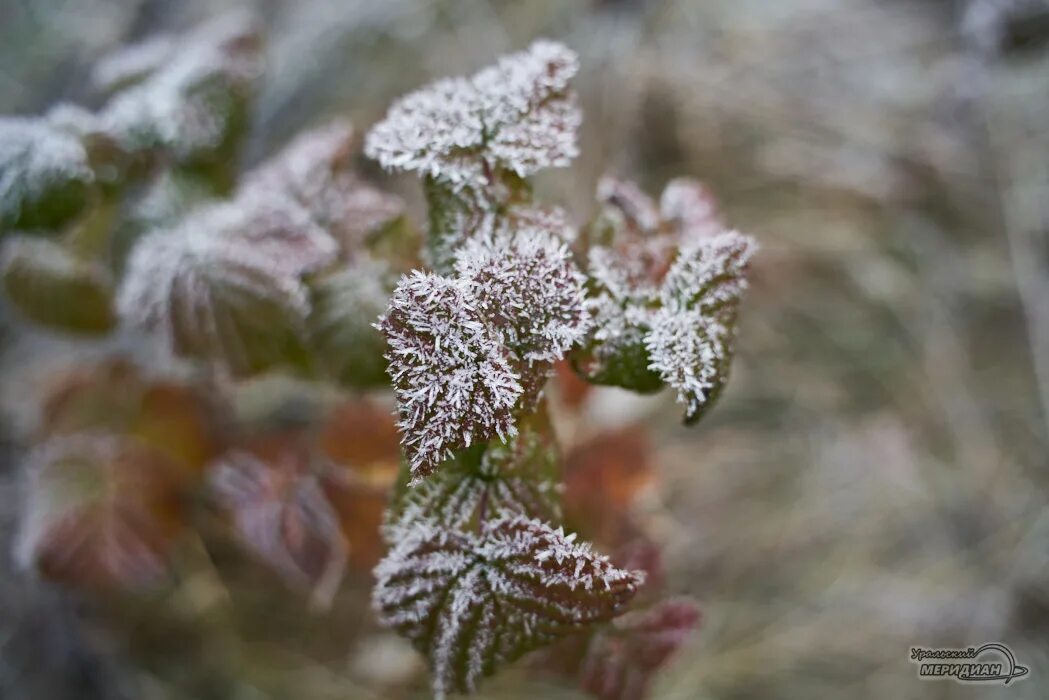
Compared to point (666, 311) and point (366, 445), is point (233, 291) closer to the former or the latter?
point (366, 445)

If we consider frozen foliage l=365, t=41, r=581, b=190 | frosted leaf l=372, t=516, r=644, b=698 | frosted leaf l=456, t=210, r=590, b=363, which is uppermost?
frozen foliage l=365, t=41, r=581, b=190

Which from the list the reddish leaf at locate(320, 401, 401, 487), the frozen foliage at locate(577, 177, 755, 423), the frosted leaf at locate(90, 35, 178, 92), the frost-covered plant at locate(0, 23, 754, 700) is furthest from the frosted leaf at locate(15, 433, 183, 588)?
the frozen foliage at locate(577, 177, 755, 423)

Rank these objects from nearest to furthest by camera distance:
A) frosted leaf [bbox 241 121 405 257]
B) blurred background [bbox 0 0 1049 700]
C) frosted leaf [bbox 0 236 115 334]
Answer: frosted leaf [bbox 241 121 405 257], frosted leaf [bbox 0 236 115 334], blurred background [bbox 0 0 1049 700]

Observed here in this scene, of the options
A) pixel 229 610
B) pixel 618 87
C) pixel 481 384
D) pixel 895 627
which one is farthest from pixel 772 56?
pixel 229 610

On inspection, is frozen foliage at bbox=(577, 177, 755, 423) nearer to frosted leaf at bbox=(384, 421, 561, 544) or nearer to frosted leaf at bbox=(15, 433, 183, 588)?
frosted leaf at bbox=(384, 421, 561, 544)

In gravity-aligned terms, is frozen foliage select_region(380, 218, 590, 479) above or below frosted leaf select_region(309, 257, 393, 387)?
below

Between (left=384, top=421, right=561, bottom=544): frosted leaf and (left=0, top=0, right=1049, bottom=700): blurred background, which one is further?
(left=0, top=0, right=1049, bottom=700): blurred background
